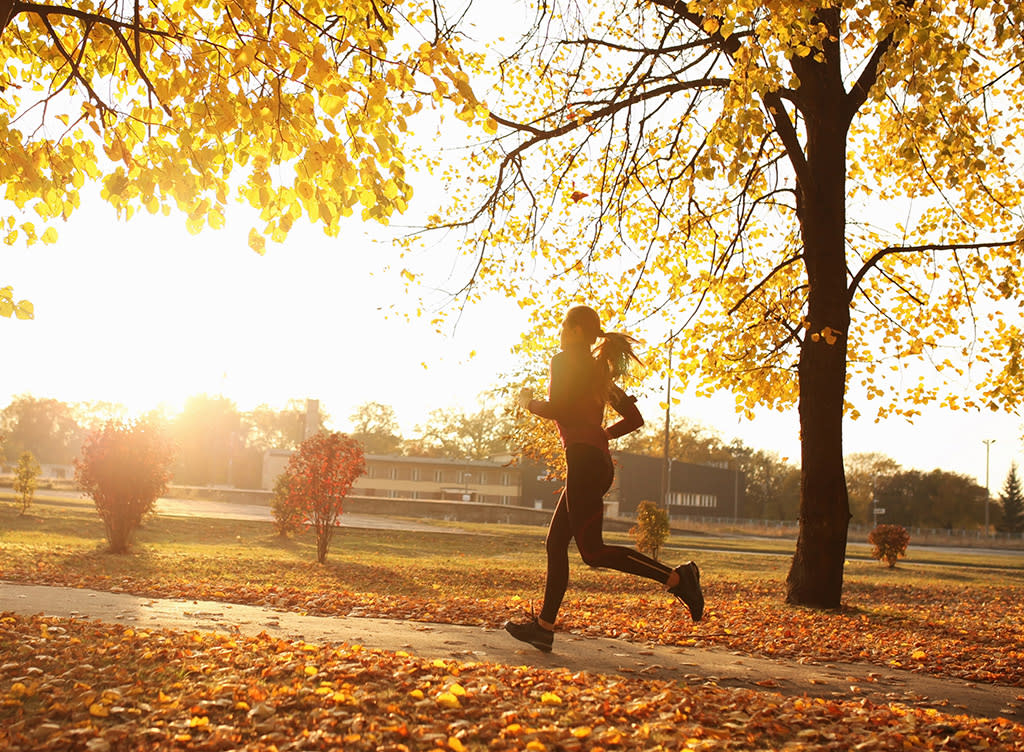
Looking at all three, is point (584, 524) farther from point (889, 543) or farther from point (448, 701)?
point (889, 543)

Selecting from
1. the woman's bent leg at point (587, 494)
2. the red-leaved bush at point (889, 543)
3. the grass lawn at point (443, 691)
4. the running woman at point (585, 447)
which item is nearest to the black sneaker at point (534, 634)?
the running woman at point (585, 447)

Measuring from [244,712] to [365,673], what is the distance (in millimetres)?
732

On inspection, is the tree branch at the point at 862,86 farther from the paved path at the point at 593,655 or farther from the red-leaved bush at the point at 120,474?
the red-leaved bush at the point at 120,474

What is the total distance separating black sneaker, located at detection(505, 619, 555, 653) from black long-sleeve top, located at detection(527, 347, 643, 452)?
121cm

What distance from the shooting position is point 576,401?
5109 mm

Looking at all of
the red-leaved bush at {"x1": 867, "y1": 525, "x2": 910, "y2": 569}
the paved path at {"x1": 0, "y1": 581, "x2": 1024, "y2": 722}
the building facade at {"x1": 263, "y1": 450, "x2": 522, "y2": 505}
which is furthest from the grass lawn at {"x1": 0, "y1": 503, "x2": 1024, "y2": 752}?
the building facade at {"x1": 263, "y1": 450, "x2": 522, "y2": 505}

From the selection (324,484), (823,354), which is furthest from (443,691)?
(324,484)

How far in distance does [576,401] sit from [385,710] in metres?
2.18

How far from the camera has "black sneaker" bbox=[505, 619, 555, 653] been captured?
208 inches

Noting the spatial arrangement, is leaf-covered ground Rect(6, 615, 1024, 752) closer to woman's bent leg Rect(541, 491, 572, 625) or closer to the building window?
woman's bent leg Rect(541, 491, 572, 625)

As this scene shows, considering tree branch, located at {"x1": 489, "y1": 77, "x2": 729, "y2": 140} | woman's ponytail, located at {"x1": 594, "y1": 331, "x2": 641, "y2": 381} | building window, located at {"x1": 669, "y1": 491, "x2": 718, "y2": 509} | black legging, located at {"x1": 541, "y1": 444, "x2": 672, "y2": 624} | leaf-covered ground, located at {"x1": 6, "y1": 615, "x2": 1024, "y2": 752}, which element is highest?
→ tree branch, located at {"x1": 489, "y1": 77, "x2": 729, "y2": 140}

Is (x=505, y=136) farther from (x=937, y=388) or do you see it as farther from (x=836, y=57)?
(x=937, y=388)

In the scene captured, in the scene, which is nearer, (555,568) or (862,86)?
(555,568)

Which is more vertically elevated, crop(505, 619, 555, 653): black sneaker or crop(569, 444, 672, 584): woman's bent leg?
crop(569, 444, 672, 584): woman's bent leg
